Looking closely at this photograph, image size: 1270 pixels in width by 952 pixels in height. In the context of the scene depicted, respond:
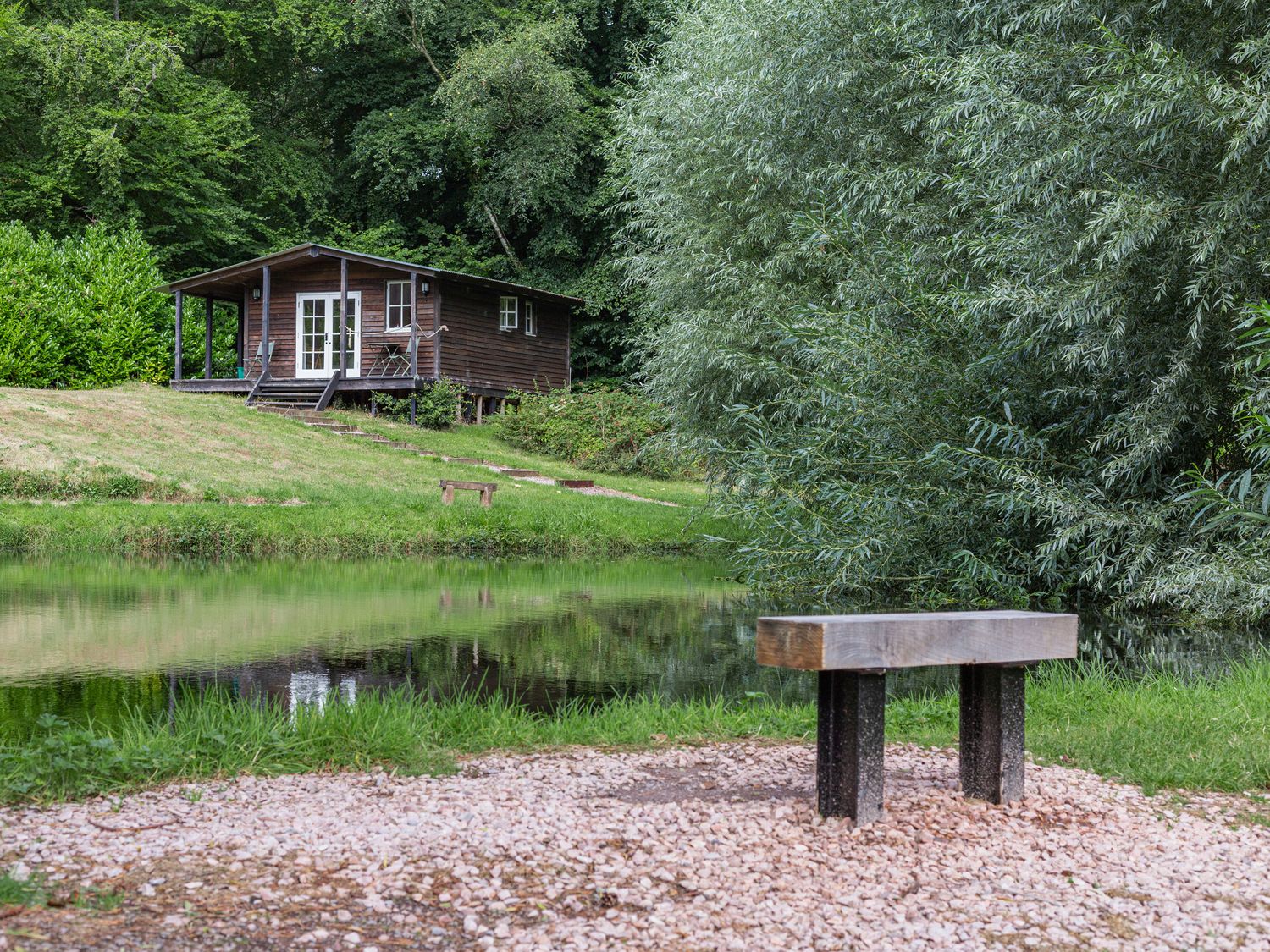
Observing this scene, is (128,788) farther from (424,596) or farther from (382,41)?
(382,41)

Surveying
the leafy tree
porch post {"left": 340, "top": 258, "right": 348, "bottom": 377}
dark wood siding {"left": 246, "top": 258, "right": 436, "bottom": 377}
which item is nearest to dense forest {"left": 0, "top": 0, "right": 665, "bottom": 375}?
the leafy tree

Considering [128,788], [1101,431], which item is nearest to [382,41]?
[1101,431]

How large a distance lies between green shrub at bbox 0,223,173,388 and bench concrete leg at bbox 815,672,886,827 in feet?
83.0

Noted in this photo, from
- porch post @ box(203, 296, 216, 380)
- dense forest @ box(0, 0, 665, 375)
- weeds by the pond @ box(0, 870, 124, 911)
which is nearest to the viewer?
weeds by the pond @ box(0, 870, 124, 911)

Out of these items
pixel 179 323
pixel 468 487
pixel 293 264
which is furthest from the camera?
pixel 293 264

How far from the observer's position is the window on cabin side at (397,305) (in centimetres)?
2967

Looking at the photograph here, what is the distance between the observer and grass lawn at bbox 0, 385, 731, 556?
15.0m

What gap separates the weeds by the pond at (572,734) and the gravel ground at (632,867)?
0.86 feet

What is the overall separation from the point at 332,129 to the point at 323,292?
13.7 m

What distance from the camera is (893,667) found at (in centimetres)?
424

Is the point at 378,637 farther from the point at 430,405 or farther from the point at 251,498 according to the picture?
the point at 430,405

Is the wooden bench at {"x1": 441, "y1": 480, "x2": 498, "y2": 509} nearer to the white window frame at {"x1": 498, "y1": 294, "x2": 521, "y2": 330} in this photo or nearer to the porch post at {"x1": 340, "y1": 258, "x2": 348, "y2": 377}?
the porch post at {"x1": 340, "y1": 258, "x2": 348, "y2": 377}

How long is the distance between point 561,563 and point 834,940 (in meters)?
12.6

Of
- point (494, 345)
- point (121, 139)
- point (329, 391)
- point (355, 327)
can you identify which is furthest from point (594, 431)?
point (121, 139)
